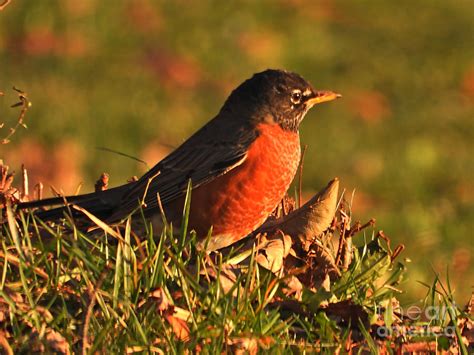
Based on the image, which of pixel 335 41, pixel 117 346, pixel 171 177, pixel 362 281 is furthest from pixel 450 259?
pixel 335 41

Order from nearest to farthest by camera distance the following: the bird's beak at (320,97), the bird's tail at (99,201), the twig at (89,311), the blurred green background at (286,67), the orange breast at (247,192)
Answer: the twig at (89,311) < the orange breast at (247,192) < the bird's tail at (99,201) < the bird's beak at (320,97) < the blurred green background at (286,67)

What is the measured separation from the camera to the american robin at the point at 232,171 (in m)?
6.05

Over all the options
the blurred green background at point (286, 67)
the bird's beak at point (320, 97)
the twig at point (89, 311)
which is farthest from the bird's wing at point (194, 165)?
the blurred green background at point (286, 67)

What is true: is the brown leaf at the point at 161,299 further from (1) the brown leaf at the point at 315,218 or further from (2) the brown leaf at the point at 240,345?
(1) the brown leaf at the point at 315,218

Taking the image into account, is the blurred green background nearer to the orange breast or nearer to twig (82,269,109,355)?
the orange breast

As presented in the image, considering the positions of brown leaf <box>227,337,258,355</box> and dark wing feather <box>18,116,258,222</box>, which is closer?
brown leaf <box>227,337,258,355</box>

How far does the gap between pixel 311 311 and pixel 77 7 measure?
9869 mm

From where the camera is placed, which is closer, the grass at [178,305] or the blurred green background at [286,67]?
the grass at [178,305]

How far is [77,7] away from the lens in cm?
1405

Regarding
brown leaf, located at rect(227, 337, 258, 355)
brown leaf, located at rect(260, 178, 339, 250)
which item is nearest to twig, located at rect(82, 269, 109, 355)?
brown leaf, located at rect(227, 337, 258, 355)

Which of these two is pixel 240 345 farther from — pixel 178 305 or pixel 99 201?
pixel 99 201

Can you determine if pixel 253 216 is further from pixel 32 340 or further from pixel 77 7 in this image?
pixel 77 7

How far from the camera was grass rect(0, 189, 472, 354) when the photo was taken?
429 cm

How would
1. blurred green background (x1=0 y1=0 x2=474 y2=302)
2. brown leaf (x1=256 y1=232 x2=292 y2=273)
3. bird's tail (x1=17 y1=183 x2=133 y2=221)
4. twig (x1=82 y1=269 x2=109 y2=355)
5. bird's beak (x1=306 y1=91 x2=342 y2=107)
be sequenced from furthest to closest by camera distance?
blurred green background (x1=0 y1=0 x2=474 y2=302)
bird's beak (x1=306 y1=91 x2=342 y2=107)
bird's tail (x1=17 y1=183 x2=133 y2=221)
brown leaf (x1=256 y1=232 x2=292 y2=273)
twig (x1=82 y1=269 x2=109 y2=355)
